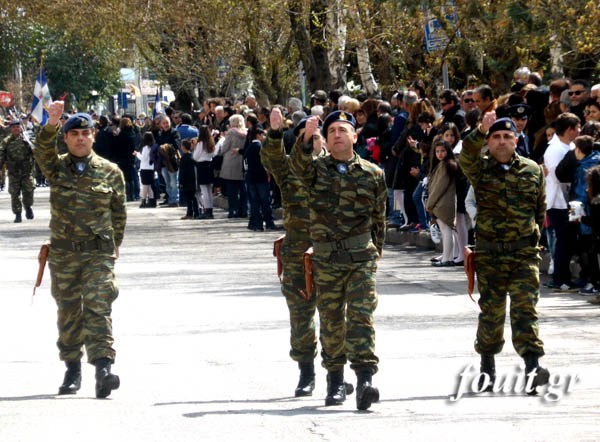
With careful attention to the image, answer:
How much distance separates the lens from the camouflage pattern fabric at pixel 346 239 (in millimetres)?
9273

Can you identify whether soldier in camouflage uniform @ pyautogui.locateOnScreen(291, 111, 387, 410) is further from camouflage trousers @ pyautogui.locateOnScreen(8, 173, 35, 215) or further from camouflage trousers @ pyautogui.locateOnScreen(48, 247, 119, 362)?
camouflage trousers @ pyautogui.locateOnScreen(8, 173, 35, 215)

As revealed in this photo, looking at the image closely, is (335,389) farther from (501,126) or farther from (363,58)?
(363,58)

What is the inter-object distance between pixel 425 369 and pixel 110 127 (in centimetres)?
2611

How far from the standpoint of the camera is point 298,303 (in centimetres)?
991

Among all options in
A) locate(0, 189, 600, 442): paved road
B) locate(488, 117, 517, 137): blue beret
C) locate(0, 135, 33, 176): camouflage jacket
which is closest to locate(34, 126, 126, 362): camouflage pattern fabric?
locate(0, 189, 600, 442): paved road

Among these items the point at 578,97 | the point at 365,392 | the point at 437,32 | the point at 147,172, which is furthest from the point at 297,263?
the point at 147,172

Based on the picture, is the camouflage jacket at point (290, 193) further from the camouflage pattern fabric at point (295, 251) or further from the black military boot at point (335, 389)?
the black military boot at point (335, 389)

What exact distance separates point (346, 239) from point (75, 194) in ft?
6.42

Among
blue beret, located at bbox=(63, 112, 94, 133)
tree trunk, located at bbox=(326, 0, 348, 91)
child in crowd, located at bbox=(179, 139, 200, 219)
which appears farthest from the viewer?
tree trunk, located at bbox=(326, 0, 348, 91)

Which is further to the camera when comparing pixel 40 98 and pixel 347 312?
pixel 40 98

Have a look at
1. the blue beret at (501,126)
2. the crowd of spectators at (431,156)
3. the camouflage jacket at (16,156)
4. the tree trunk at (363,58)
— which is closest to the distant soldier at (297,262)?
the blue beret at (501,126)

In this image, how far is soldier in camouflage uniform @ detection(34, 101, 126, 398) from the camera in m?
10.1

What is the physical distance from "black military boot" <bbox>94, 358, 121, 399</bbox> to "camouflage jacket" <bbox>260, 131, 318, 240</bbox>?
1430 mm

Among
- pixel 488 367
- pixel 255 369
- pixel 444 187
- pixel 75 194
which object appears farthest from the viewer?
pixel 444 187
